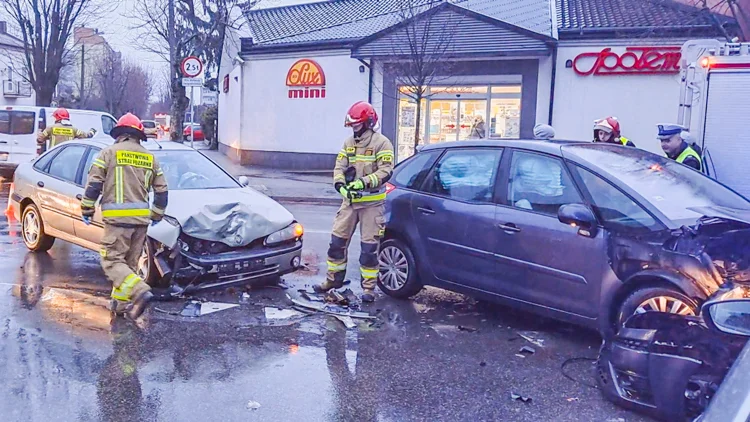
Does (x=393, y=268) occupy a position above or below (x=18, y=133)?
below

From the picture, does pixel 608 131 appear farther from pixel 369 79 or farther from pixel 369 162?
pixel 369 79

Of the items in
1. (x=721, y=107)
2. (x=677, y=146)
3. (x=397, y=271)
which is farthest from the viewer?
(x=721, y=107)

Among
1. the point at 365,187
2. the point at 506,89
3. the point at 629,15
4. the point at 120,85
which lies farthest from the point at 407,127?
the point at 120,85

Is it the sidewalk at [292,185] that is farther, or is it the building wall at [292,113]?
the building wall at [292,113]

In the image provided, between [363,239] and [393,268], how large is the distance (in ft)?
1.51

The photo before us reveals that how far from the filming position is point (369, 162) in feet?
22.1

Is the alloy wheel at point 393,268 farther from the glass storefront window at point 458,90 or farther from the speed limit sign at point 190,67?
the glass storefront window at point 458,90

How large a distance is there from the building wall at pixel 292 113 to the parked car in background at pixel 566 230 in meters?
14.7

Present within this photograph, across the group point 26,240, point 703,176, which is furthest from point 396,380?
point 26,240

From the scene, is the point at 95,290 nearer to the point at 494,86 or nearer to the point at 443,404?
the point at 443,404

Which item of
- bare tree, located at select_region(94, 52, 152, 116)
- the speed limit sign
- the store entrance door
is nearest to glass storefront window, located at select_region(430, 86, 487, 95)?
the store entrance door

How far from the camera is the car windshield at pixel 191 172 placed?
7.45 m

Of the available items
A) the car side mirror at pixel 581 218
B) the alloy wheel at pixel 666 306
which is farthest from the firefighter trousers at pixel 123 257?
the alloy wheel at pixel 666 306

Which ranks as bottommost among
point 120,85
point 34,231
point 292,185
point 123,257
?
point 292,185
